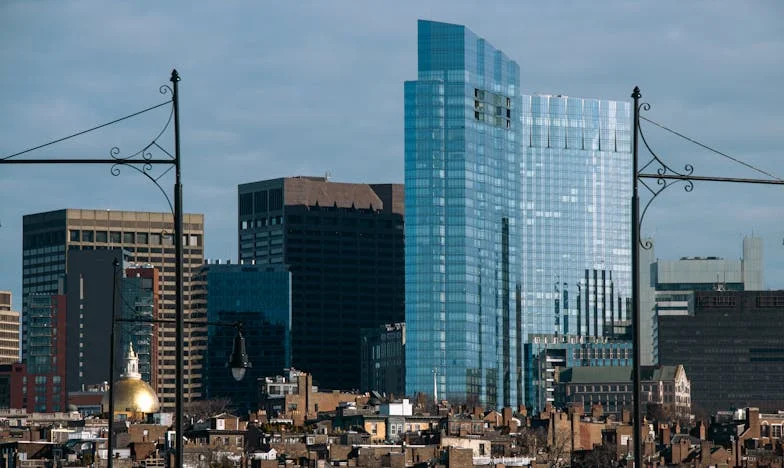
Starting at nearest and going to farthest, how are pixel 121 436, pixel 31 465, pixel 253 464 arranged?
pixel 253 464 → pixel 31 465 → pixel 121 436

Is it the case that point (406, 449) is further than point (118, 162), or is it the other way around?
point (406, 449)

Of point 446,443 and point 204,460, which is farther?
point 446,443

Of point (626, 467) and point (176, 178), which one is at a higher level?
point (176, 178)

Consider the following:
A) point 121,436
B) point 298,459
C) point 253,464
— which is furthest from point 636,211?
point 121,436

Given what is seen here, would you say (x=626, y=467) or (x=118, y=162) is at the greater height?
(x=118, y=162)

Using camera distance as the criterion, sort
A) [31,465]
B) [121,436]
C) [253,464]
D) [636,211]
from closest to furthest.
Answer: [636,211]
[253,464]
[31,465]
[121,436]

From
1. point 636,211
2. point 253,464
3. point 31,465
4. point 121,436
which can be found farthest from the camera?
point 121,436

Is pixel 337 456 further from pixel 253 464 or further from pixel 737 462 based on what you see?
pixel 737 462

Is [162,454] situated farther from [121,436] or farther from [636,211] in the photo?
[636,211]

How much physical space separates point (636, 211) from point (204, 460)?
132 meters

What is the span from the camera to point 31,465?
17575 cm

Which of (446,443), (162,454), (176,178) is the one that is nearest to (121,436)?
(162,454)

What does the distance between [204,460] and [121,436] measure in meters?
18.7

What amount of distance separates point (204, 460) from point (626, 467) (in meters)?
31.0
